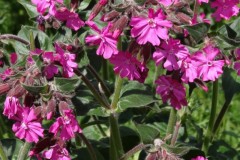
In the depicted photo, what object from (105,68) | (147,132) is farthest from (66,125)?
(105,68)

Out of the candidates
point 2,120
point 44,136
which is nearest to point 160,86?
point 44,136

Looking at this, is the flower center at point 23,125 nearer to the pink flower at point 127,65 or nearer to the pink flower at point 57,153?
the pink flower at point 57,153

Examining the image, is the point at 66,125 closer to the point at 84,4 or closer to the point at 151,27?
the point at 151,27

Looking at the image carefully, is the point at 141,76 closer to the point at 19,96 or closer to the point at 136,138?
the point at 19,96

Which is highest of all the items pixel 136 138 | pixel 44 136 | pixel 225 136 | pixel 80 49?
pixel 80 49

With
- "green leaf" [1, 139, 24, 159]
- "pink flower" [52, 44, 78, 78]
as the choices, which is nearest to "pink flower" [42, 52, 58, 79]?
"pink flower" [52, 44, 78, 78]

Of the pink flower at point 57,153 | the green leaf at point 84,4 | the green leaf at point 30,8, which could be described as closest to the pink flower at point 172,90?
the pink flower at point 57,153
